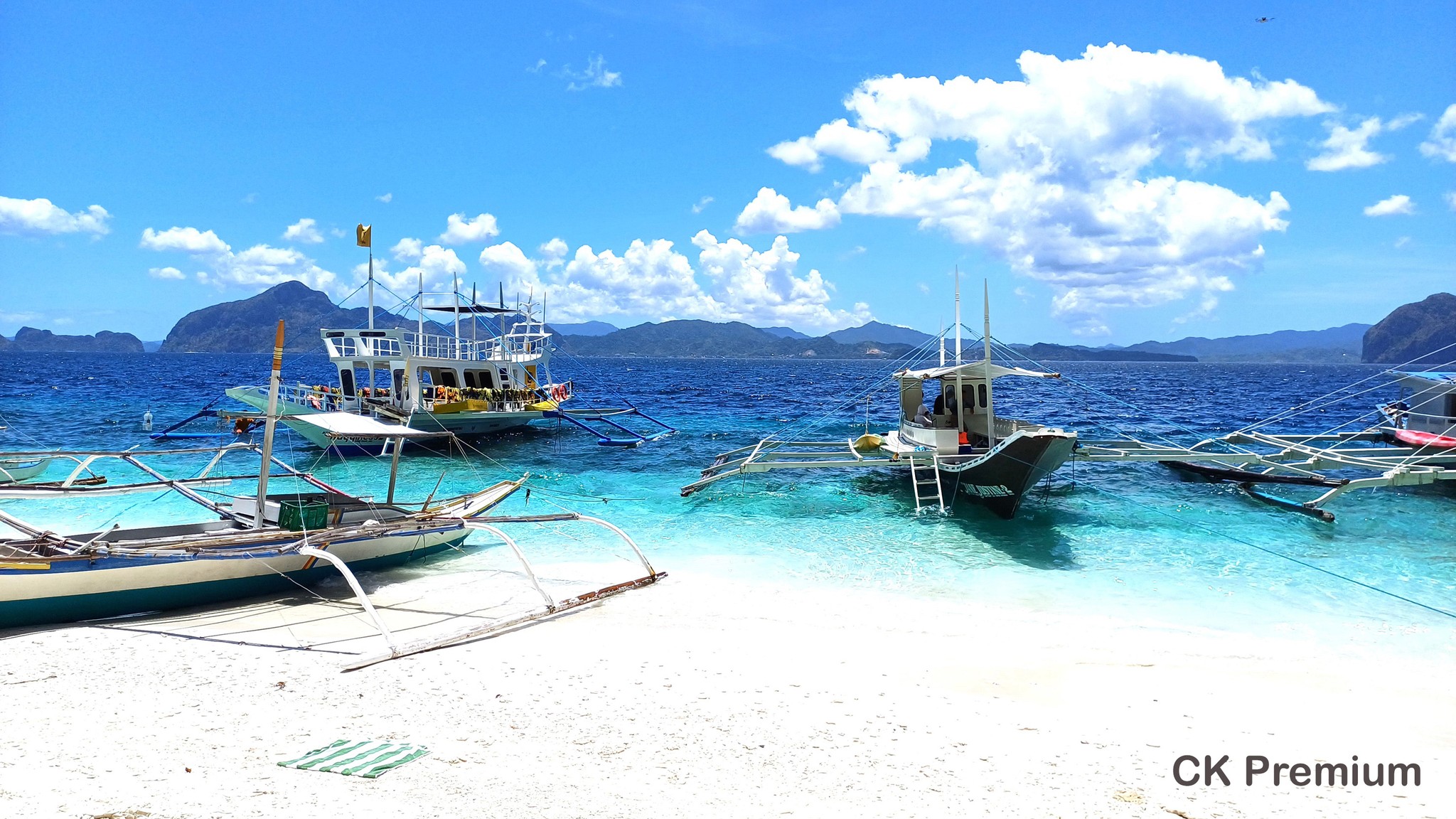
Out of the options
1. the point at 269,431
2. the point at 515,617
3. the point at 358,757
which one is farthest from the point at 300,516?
the point at 358,757

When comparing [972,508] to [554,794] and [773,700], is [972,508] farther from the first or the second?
[554,794]

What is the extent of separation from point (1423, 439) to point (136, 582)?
34.0m

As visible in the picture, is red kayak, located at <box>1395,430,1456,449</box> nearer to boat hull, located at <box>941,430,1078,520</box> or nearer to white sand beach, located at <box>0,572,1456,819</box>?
boat hull, located at <box>941,430,1078,520</box>

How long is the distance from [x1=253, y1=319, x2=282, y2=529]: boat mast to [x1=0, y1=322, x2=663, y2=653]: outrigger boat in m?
0.03

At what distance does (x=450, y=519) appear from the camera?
41.4ft

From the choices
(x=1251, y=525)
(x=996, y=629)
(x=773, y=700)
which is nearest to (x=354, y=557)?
(x=773, y=700)

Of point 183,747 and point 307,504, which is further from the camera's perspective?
point 307,504

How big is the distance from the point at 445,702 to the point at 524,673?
102cm

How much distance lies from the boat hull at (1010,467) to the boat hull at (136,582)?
474 inches

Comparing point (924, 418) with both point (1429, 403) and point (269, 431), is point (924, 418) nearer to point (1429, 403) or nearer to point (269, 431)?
point (269, 431)

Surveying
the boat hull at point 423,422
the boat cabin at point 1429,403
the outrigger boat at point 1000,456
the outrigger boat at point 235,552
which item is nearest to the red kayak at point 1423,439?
the outrigger boat at point 1000,456

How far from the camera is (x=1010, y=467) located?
16.2 meters

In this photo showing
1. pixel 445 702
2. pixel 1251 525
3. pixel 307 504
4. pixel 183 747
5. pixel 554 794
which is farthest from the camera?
pixel 1251 525

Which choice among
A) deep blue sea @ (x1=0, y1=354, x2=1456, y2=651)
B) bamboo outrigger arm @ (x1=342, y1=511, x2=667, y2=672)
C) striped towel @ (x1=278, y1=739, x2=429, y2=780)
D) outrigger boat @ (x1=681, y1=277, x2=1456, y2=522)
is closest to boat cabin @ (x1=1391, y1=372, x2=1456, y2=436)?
outrigger boat @ (x1=681, y1=277, x2=1456, y2=522)
